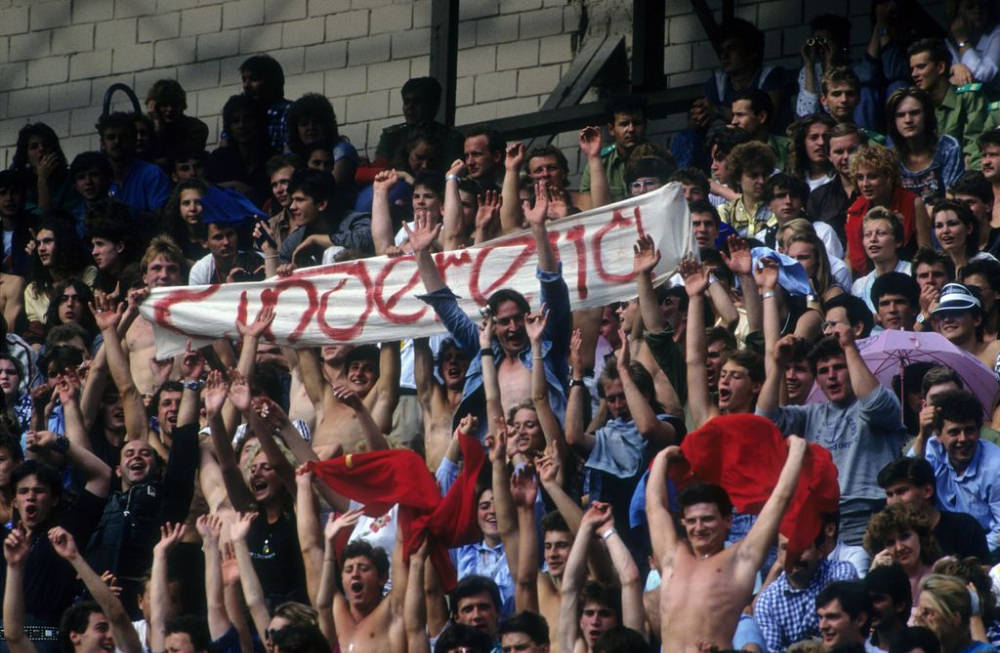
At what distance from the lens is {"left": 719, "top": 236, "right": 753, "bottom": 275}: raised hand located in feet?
41.9

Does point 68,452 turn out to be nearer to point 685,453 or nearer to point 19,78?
point 685,453

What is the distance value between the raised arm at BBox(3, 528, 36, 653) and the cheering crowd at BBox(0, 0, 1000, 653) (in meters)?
0.02

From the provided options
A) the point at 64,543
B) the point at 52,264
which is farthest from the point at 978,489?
the point at 52,264

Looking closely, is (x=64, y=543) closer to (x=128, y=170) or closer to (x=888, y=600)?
(x=888, y=600)

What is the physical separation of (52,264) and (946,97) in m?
5.40

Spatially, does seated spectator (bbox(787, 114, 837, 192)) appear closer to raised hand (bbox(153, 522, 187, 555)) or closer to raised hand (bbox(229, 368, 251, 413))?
raised hand (bbox(229, 368, 251, 413))

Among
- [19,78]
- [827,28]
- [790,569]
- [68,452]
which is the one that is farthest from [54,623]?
[19,78]

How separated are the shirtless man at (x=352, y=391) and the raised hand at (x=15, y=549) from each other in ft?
5.20

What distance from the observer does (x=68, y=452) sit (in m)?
13.1

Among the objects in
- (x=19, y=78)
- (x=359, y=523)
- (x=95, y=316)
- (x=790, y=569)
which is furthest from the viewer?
(x=19, y=78)

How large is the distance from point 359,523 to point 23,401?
10.4 feet

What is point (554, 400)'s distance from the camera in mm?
12094

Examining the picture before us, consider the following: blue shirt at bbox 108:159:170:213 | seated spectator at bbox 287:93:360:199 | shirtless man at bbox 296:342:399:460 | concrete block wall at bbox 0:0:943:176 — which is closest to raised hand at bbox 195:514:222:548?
shirtless man at bbox 296:342:399:460

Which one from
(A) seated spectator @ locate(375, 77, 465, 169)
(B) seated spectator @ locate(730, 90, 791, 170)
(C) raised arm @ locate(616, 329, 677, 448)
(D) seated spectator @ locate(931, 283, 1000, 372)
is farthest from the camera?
(A) seated spectator @ locate(375, 77, 465, 169)
